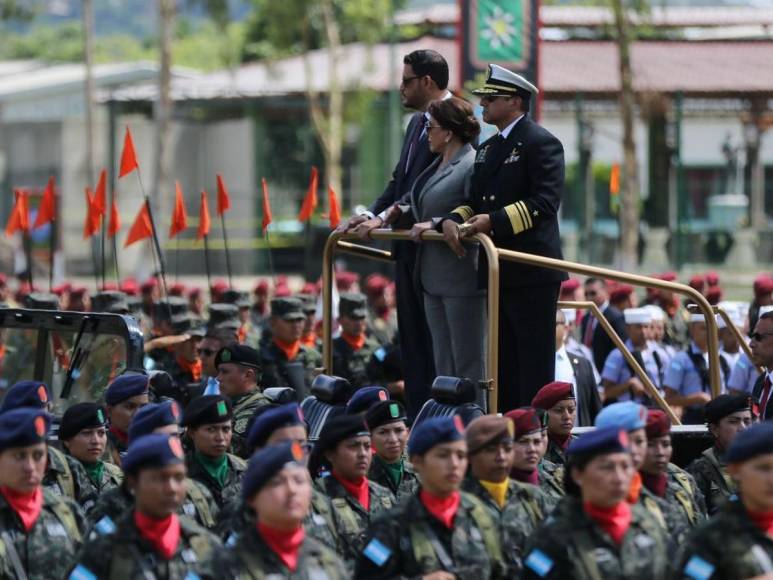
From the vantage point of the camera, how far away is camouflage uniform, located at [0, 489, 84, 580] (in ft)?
25.4

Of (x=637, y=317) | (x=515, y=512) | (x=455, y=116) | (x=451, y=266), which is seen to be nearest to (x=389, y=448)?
(x=451, y=266)

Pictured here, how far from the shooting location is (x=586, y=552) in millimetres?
7047

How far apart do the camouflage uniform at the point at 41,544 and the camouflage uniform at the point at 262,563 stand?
1.19 m

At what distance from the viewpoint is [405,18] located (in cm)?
4506

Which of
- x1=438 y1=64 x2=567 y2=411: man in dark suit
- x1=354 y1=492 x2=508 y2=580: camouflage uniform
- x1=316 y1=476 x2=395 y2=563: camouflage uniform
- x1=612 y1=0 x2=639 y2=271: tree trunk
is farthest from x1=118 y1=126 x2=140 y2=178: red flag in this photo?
x1=612 y1=0 x2=639 y2=271: tree trunk

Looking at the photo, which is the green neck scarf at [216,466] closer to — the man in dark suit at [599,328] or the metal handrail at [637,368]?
the metal handrail at [637,368]

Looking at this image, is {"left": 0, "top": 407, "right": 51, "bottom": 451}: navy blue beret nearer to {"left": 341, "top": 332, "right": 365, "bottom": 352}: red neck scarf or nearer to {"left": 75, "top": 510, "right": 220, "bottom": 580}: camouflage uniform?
{"left": 75, "top": 510, "right": 220, "bottom": 580}: camouflage uniform

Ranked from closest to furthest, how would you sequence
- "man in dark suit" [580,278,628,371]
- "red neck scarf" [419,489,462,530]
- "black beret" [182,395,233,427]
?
"red neck scarf" [419,489,462,530] → "black beret" [182,395,233,427] → "man in dark suit" [580,278,628,371]

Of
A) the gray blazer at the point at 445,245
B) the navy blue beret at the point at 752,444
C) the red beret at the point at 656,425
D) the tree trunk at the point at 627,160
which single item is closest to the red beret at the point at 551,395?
the gray blazer at the point at 445,245

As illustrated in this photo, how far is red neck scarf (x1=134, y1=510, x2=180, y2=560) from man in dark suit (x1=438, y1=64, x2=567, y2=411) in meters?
2.75

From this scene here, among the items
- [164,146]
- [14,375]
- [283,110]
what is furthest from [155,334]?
[283,110]

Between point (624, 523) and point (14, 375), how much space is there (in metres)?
5.90

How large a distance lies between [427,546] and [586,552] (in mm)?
693

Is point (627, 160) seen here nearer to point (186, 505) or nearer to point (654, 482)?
point (654, 482)
